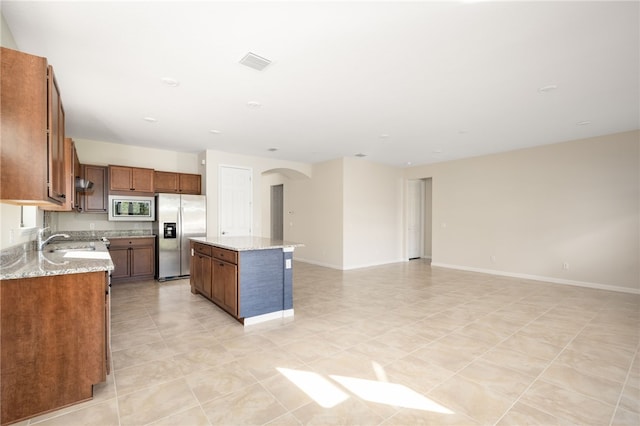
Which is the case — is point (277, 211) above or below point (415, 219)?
above

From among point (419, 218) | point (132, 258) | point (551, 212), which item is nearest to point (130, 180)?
point (132, 258)

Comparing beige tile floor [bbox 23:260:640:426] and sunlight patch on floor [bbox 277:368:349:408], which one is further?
sunlight patch on floor [bbox 277:368:349:408]

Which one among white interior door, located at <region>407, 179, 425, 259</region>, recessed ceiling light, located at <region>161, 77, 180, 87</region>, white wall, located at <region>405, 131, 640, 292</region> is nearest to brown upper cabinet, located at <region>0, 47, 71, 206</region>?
recessed ceiling light, located at <region>161, 77, 180, 87</region>

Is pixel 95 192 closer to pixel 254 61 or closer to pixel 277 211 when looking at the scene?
pixel 254 61

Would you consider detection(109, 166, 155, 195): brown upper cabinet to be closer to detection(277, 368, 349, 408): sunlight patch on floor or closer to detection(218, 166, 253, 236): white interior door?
detection(218, 166, 253, 236): white interior door

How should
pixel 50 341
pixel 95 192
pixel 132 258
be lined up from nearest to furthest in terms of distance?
1. pixel 50 341
2. pixel 95 192
3. pixel 132 258

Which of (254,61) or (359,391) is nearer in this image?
(359,391)

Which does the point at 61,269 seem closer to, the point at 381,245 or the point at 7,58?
the point at 7,58

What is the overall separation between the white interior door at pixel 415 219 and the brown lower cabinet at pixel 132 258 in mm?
6673

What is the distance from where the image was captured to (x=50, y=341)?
1.94m

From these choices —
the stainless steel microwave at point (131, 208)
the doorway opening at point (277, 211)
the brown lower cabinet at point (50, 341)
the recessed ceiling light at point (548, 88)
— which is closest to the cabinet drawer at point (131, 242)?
the stainless steel microwave at point (131, 208)

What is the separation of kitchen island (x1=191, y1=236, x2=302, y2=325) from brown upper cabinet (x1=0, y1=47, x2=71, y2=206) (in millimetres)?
1816

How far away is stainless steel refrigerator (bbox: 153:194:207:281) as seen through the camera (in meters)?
5.77

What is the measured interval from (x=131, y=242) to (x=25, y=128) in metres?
4.40
